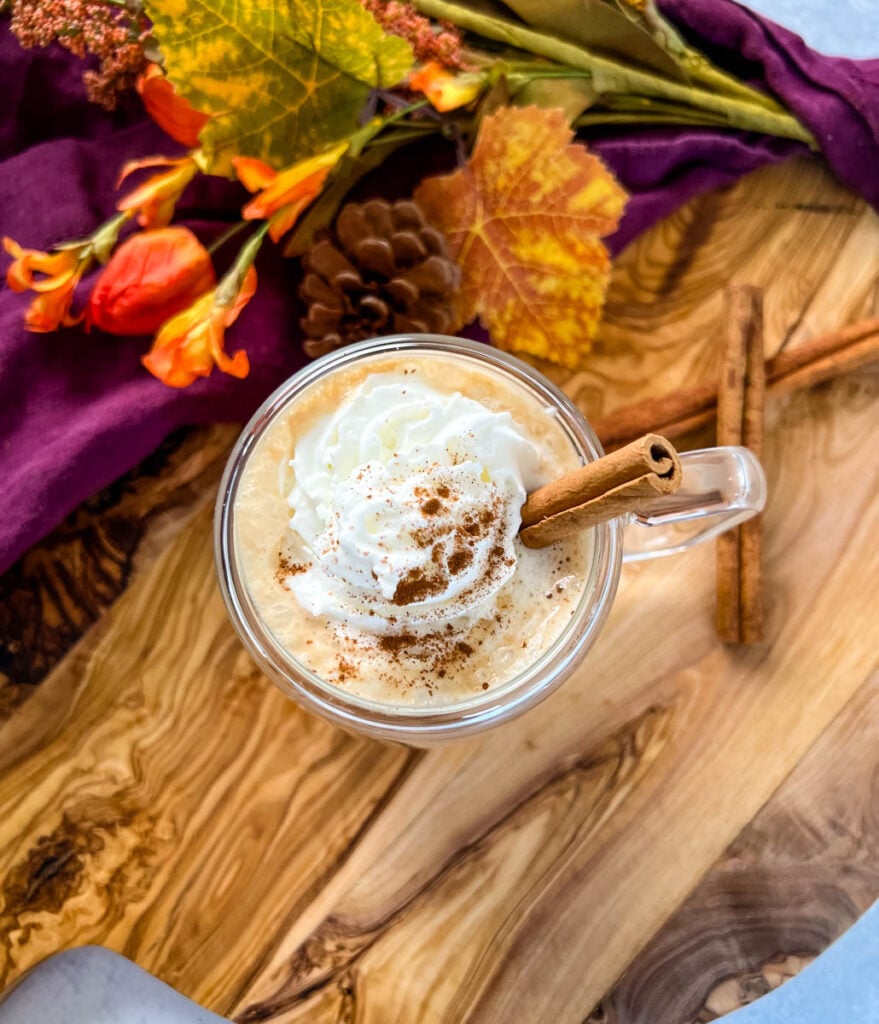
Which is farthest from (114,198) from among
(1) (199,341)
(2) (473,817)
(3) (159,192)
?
(2) (473,817)

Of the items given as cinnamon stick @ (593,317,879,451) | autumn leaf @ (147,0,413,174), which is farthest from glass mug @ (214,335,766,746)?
autumn leaf @ (147,0,413,174)

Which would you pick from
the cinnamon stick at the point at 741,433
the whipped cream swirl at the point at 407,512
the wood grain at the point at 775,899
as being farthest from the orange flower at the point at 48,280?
the wood grain at the point at 775,899

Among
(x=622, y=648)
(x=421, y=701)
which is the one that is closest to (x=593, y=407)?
(x=622, y=648)

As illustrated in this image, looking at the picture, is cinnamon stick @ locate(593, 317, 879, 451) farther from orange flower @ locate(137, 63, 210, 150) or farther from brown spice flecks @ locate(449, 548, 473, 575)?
orange flower @ locate(137, 63, 210, 150)

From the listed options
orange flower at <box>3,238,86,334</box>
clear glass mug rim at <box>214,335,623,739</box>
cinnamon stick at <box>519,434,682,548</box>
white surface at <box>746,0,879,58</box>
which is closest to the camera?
cinnamon stick at <box>519,434,682,548</box>

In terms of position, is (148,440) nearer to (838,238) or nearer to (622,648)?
(622,648)

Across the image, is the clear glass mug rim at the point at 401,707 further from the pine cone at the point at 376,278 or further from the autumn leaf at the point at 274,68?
the autumn leaf at the point at 274,68

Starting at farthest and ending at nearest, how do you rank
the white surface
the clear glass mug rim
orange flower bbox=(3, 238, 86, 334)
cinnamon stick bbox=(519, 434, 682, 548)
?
the white surface, orange flower bbox=(3, 238, 86, 334), the clear glass mug rim, cinnamon stick bbox=(519, 434, 682, 548)
